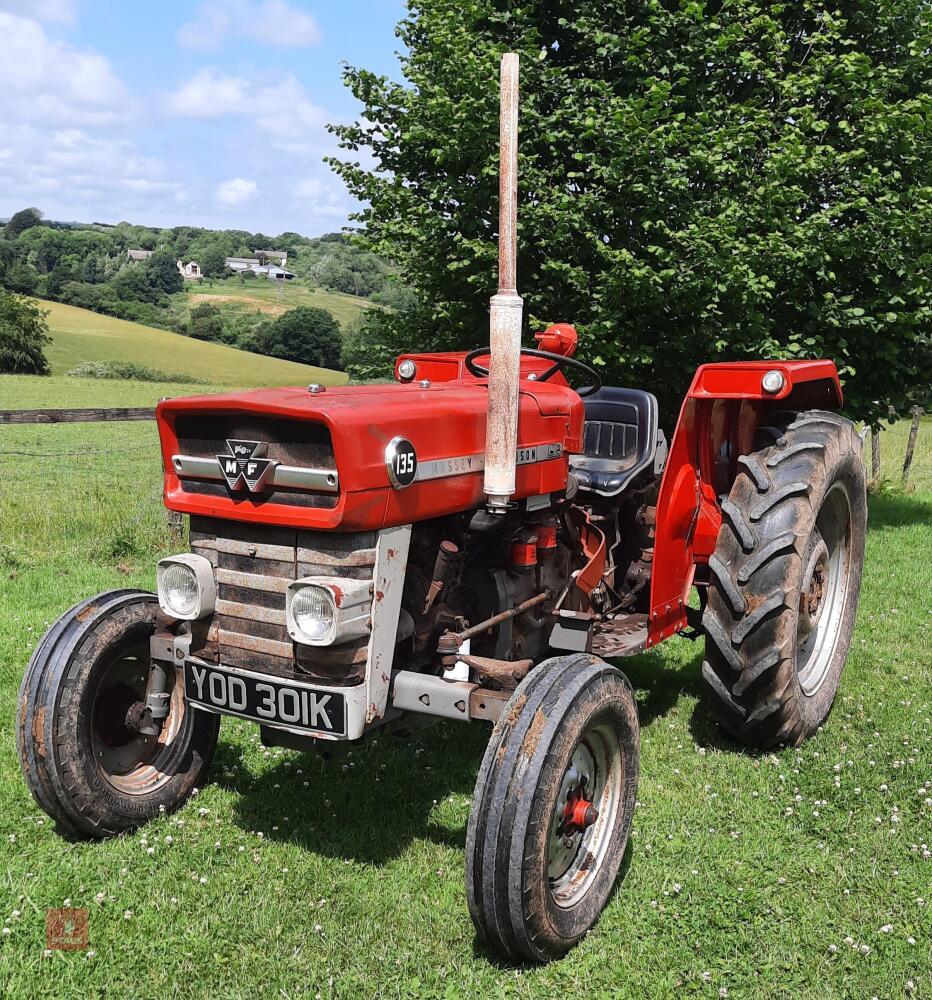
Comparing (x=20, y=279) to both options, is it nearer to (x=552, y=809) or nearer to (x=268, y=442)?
(x=268, y=442)

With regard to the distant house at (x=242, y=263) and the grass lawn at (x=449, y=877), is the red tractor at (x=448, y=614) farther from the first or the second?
the distant house at (x=242, y=263)

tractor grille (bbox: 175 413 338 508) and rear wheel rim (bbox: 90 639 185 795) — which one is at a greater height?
tractor grille (bbox: 175 413 338 508)

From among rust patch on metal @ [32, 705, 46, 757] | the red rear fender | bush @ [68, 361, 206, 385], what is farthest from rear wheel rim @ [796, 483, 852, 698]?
bush @ [68, 361, 206, 385]

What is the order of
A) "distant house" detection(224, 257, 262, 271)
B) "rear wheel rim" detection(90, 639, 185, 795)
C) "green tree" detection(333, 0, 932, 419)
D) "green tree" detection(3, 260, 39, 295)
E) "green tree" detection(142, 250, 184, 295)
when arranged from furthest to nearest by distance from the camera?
1. "distant house" detection(224, 257, 262, 271)
2. "green tree" detection(142, 250, 184, 295)
3. "green tree" detection(3, 260, 39, 295)
4. "green tree" detection(333, 0, 932, 419)
5. "rear wheel rim" detection(90, 639, 185, 795)

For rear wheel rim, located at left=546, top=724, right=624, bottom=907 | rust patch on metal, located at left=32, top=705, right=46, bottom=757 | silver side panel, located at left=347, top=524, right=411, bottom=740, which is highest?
silver side panel, located at left=347, top=524, right=411, bottom=740

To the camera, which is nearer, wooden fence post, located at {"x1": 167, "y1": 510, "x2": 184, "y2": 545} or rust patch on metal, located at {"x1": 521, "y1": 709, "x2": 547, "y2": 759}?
rust patch on metal, located at {"x1": 521, "y1": 709, "x2": 547, "y2": 759}

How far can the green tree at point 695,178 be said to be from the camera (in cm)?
867

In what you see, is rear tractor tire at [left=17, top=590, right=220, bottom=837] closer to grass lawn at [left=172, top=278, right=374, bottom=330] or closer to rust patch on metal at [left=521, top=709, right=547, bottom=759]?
rust patch on metal at [left=521, top=709, right=547, bottom=759]

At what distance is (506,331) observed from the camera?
2.89 meters

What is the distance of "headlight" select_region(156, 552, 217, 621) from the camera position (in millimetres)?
2953

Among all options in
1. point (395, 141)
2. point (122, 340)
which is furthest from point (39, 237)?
point (395, 141)

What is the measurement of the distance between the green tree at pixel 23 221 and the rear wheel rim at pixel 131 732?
9894 cm

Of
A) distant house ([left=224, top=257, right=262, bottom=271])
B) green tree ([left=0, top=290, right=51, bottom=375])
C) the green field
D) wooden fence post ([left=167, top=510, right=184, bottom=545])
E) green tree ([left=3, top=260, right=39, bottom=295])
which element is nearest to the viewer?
wooden fence post ([left=167, top=510, right=184, bottom=545])

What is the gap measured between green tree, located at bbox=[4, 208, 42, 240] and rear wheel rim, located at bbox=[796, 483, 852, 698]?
99061 mm
